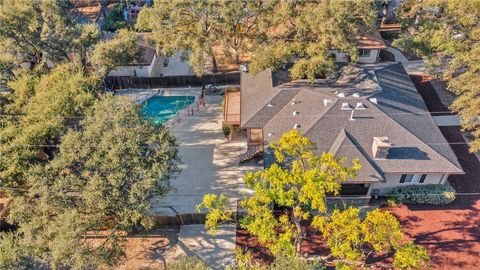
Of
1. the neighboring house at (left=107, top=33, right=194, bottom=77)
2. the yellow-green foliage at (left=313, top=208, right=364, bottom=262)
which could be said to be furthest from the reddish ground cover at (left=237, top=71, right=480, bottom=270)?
the neighboring house at (left=107, top=33, right=194, bottom=77)

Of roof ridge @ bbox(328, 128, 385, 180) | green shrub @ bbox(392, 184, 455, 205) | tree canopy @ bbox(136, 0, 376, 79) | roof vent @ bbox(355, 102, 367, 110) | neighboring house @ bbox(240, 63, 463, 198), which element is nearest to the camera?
roof ridge @ bbox(328, 128, 385, 180)

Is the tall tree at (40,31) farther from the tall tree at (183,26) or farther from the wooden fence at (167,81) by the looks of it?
the tall tree at (183,26)

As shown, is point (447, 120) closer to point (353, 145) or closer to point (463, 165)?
point (463, 165)

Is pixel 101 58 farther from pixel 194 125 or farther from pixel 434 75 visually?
pixel 434 75

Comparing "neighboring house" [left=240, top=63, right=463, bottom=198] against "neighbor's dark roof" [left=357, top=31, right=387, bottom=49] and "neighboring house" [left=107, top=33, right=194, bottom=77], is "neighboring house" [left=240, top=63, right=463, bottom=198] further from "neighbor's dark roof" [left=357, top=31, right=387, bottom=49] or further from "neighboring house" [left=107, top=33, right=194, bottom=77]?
"neighboring house" [left=107, top=33, right=194, bottom=77]

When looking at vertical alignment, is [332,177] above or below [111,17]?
below

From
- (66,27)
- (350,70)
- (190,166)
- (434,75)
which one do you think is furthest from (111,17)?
(434,75)

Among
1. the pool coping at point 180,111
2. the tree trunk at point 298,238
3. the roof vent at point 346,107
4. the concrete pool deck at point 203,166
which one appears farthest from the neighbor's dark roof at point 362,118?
the tree trunk at point 298,238
